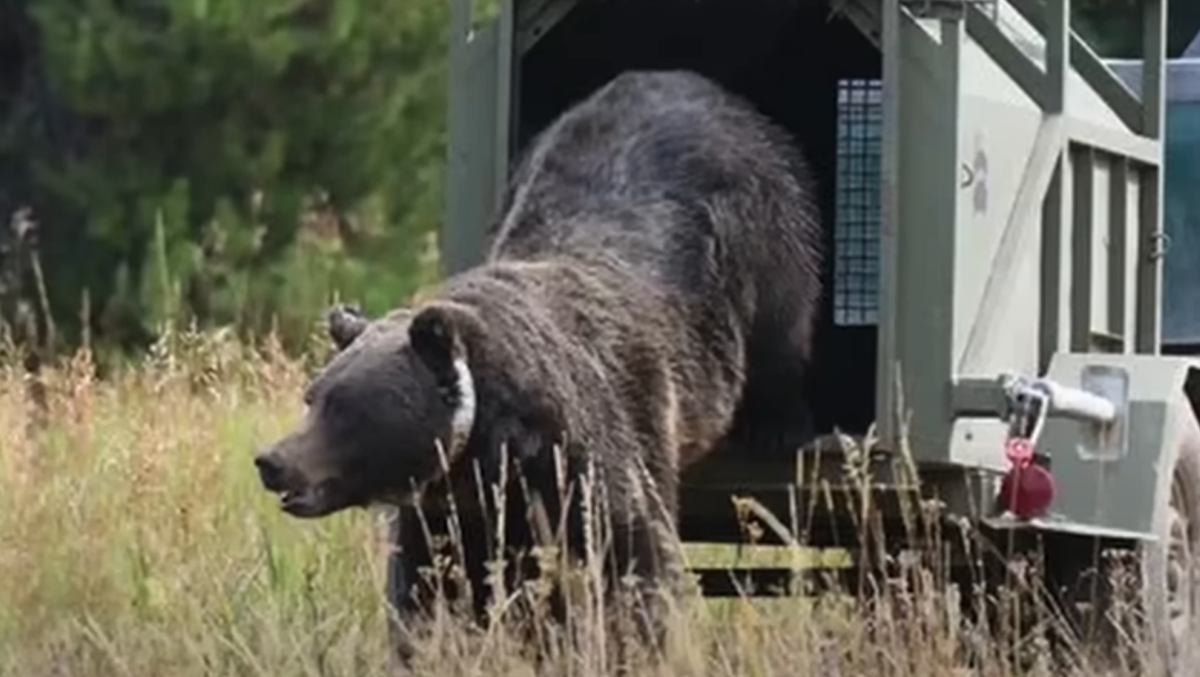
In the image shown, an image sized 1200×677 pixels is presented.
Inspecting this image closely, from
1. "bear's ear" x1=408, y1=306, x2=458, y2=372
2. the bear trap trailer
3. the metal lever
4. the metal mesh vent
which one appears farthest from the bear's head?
the metal mesh vent

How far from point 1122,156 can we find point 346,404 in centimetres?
266

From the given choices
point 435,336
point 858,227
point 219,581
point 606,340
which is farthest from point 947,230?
point 219,581

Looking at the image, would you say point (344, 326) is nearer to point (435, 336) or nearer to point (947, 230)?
point (435, 336)

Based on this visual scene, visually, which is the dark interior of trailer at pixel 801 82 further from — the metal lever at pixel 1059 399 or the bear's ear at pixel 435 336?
the bear's ear at pixel 435 336

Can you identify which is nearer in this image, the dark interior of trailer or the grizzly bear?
the grizzly bear

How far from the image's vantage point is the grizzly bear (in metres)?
7.81

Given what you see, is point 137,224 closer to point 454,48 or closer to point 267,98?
point 267,98

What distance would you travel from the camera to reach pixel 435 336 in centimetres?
778

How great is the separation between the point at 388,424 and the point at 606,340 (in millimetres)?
605

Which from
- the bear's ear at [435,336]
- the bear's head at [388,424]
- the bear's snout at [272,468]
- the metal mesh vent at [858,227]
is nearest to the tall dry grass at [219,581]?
the bear's head at [388,424]

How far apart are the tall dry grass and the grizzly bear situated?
34 cm

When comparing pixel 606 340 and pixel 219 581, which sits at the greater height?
pixel 606 340

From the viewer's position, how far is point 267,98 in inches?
718

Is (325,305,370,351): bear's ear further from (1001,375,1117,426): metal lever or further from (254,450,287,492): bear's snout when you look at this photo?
(1001,375,1117,426): metal lever
